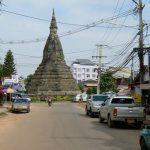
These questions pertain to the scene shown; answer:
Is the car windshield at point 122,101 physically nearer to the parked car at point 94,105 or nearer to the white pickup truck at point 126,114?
the white pickup truck at point 126,114

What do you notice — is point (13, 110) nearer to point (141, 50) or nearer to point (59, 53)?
point (141, 50)

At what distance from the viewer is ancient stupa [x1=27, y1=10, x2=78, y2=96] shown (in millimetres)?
106938

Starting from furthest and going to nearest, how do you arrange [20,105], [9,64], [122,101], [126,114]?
[9,64] → [20,105] → [122,101] → [126,114]

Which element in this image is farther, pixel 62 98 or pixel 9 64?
pixel 9 64

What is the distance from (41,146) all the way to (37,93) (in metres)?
91.3

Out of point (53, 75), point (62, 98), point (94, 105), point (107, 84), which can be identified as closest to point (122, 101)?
point (94, 105)

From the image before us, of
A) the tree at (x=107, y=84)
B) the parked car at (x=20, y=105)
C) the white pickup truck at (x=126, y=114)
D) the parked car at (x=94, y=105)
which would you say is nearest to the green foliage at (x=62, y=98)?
the tree at (x=107, y=84)

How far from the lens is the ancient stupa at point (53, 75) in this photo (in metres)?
107

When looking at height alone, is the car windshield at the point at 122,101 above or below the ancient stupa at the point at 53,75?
below

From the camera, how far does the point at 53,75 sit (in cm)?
10750

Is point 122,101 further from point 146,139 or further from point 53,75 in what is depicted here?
point 53,75

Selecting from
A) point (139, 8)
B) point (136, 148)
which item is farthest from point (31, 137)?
point (139, 8)

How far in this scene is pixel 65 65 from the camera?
4365 inches

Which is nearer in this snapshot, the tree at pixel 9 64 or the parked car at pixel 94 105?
the parked car at pixel 94 105
